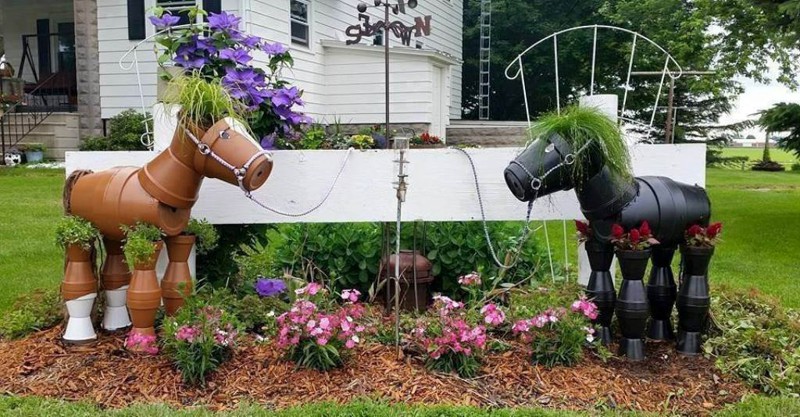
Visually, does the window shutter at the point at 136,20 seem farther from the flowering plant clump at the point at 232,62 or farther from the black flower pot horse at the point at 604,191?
the black flower pot horse at the point at 604,191

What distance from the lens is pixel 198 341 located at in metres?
2.59

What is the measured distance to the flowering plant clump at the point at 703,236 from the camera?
112 inches

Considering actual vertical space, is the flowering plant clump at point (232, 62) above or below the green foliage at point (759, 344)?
above

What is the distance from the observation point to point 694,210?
289 cm

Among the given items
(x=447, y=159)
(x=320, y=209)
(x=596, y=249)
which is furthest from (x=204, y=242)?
(x=596, y=249)

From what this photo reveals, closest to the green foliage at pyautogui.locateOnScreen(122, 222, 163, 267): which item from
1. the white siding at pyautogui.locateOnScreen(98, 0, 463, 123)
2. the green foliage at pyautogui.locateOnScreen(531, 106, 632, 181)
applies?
the green foliage at pyautogui.locateOnScreen(531, 106, 632, 181)

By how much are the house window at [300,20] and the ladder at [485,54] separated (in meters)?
10.4

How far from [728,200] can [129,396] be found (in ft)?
36.1

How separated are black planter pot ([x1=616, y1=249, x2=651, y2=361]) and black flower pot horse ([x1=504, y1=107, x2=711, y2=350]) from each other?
0.36ft

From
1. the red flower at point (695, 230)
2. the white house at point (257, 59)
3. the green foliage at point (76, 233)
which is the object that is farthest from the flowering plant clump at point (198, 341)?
the white house at point (257, 59)

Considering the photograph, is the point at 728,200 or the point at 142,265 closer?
the point at 142,265

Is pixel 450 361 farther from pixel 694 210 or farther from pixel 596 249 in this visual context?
pixel 694 210

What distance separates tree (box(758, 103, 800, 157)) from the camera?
25.9 feet

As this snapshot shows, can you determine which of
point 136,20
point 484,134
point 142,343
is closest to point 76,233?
point 142,343
